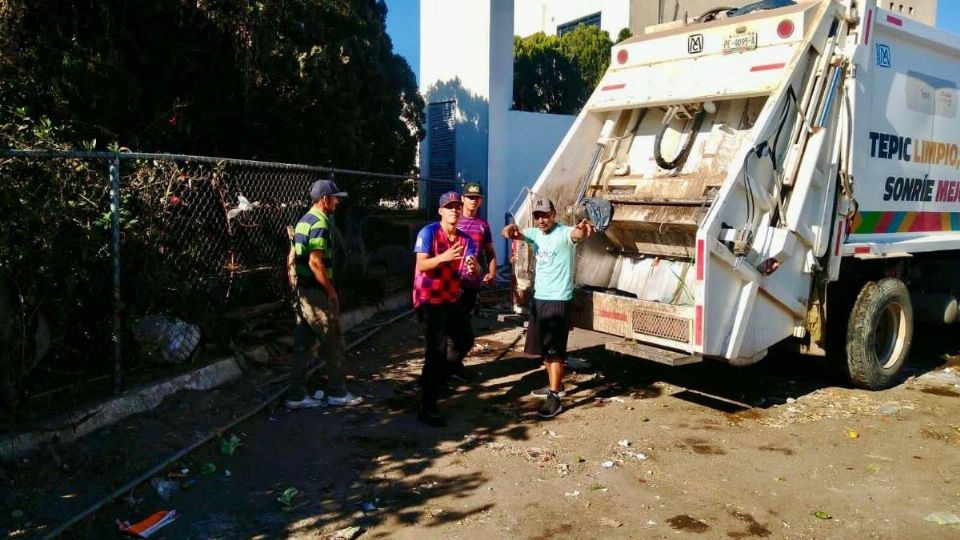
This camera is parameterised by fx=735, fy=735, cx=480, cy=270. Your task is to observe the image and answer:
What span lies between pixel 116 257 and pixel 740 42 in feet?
15.5

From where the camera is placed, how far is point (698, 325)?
4.70m

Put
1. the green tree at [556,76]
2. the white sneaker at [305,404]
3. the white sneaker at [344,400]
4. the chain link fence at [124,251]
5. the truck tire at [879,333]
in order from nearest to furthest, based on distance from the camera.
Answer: the chain link fence at [124,251], the white sneaker at [305,404], the white sneaker at [344,400], the truck tire at [879,333], the green tree at [556,76]

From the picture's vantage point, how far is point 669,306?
5.02 m

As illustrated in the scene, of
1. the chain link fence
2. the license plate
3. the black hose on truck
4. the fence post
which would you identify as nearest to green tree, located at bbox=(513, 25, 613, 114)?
the chain link fence

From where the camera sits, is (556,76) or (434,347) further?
(556,76)

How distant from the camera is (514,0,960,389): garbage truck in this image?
5.00 meters

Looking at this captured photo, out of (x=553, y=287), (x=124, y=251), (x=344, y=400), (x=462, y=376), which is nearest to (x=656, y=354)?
(x=553, y=287)

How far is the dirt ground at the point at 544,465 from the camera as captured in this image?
11.9 feet

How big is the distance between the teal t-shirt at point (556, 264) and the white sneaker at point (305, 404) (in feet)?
5.86

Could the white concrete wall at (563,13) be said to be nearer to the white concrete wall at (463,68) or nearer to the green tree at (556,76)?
the green tree at (556,76)

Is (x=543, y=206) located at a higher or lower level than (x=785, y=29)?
lower

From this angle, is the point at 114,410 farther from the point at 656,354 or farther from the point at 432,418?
the point at 656,354

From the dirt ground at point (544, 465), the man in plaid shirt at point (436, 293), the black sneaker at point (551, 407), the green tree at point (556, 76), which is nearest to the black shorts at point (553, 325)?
the black sneaker at point (551, 407)

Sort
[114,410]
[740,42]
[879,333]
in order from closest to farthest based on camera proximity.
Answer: [114,410] < [740,42] < [879,333]
